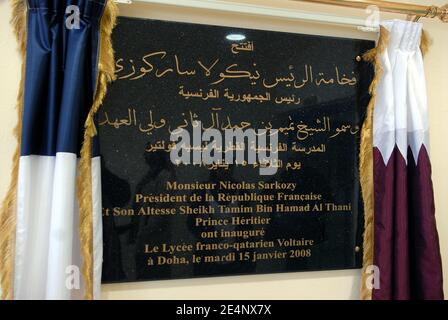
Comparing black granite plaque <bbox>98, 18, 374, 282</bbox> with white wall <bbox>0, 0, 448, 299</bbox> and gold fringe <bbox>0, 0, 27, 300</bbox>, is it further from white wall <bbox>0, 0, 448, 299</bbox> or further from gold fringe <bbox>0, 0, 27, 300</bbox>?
gold fringe <bbox>0, 0, 27, 300</bbox>

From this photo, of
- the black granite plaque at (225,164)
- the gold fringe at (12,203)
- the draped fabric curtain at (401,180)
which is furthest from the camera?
the draped fabric curtain at (401,180)

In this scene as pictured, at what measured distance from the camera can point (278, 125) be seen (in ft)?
3.92

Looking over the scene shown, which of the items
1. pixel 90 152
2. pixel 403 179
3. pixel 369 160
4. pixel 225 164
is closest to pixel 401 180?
pixel 403 179

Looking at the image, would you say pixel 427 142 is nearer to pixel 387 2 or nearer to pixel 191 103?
pixel 387 2

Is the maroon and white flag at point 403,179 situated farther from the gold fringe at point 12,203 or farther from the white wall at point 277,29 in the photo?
the gold fringe at point 12,203

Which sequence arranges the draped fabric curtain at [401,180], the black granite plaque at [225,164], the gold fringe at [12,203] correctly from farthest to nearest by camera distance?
1. the draped fabric curtain at [401,180]
2. the black granite plaque at [225,164]
3. the gold fringe at [12,203]

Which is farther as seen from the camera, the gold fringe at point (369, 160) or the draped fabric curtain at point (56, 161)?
the gold fringe at point (369, 160)

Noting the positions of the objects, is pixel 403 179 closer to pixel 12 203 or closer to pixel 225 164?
pixel 225 164

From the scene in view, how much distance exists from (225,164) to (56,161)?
0.48 m

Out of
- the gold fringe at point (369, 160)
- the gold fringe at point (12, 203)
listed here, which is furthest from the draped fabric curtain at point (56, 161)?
the gold fringe at point (369, 160)

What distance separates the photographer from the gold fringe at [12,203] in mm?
967

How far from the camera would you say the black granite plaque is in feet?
3.54

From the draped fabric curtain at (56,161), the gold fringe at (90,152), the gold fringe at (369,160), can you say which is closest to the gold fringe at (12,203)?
the draped fabric curtain at (56,161)

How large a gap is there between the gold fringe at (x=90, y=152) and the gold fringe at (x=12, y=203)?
171 millimetres
